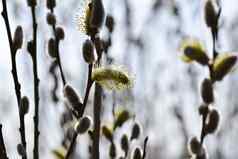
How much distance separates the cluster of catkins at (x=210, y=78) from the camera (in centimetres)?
→ 125

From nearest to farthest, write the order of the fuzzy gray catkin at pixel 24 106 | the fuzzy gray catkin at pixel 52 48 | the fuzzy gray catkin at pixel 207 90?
the fuzzy gray catkin at pixel 207 90 < the fuzzy gray catkin at pixel 24 106 < the fuzzy gray catkin at pixel 52 48

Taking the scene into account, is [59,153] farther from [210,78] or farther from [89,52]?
[210,78]

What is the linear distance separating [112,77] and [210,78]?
0.72 ft

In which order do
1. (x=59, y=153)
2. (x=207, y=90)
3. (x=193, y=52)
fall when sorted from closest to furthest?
(x=207, y=90)
(x=193, y=52)
(x=59, y=153)

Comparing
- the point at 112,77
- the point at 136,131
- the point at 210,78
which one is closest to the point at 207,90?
the point at 210,78

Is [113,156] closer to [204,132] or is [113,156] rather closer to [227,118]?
[204,132]

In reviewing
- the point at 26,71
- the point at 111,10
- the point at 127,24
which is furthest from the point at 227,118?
the point at 111,10

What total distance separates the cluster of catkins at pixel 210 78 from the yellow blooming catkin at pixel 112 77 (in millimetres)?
171

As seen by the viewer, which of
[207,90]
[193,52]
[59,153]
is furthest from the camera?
[59,153]

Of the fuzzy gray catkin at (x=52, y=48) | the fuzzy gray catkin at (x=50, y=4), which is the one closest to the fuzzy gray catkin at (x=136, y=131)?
the fuzzy gray catkin at (x=52, y=48)

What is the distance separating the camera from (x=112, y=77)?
128 cm

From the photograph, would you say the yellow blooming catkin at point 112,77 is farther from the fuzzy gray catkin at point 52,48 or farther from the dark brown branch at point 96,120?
the fuzzy gray catkin at point 52,48

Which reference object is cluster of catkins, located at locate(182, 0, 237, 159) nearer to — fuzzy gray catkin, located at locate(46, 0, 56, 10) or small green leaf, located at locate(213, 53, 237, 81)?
small green leaf, located at locate(213, 53, 237, 81)

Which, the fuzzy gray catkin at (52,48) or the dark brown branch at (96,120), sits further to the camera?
the fuzzy gray catkin at (52,48)
